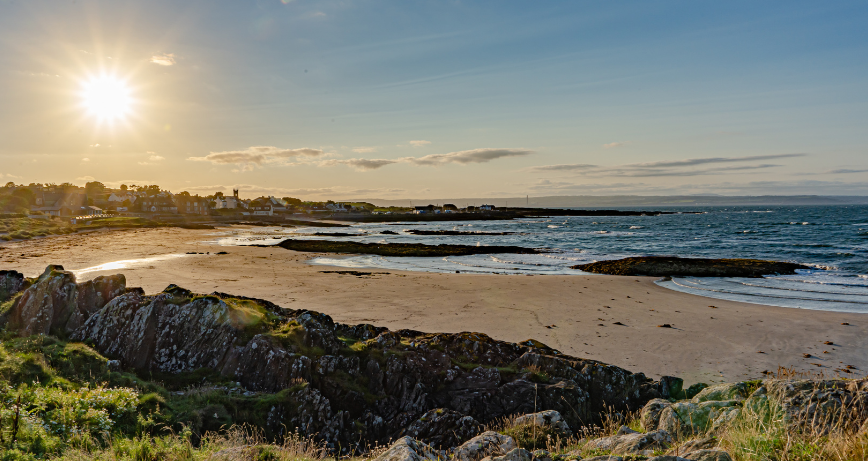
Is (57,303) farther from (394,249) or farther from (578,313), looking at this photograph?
(394,249)

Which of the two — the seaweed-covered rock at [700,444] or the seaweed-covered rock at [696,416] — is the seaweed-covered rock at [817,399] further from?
the seaweed-covered rock at [700,444]

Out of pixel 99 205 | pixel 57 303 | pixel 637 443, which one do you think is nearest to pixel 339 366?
pixel 637 443

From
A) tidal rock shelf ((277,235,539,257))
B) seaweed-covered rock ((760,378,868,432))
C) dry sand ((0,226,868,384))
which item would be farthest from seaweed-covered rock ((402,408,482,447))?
tidal rock shelf ((277,235,539,257))

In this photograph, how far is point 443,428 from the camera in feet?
23.8

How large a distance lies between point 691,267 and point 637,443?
32814mm

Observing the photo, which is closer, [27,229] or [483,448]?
[483,448]

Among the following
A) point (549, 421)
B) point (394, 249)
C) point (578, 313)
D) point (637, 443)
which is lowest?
point (578, 313)

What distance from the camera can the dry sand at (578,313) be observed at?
13117 mm

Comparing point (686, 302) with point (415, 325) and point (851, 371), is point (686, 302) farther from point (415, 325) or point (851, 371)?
point (415, 325)

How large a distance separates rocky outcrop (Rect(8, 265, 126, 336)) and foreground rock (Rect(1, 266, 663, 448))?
0.03m

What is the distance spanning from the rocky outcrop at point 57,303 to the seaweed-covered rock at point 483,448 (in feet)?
35.5

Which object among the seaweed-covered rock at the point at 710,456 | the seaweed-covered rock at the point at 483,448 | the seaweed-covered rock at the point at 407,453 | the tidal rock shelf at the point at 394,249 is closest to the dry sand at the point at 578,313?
the seaweed-covered rock at the point at 483,448

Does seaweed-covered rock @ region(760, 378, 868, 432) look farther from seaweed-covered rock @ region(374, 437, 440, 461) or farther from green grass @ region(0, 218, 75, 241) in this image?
green grass @ region(0, 218, 75, 241)

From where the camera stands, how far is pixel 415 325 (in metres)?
16.1
